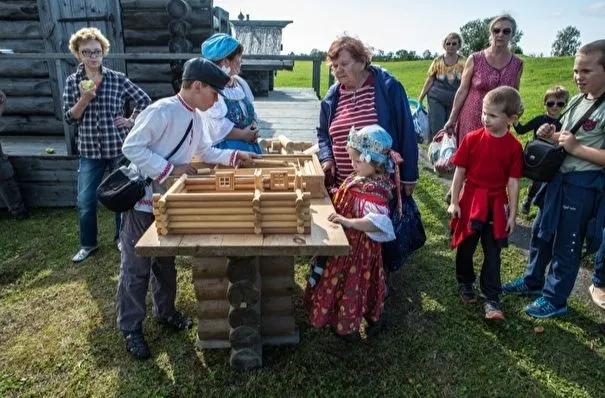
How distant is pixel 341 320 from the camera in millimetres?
3010

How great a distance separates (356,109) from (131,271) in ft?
6.07

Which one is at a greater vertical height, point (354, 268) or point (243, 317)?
point (354, 268)

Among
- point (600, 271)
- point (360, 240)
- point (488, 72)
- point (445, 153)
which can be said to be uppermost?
point (488, 72)

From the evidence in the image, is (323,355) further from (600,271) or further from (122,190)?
(600,271)

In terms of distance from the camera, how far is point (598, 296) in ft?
12.4

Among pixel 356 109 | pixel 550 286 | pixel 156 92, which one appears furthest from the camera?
pixel 156 92

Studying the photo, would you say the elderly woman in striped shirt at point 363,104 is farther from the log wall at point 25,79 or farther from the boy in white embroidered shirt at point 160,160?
the log wall at point 25,79

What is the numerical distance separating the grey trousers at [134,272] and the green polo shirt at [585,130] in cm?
291

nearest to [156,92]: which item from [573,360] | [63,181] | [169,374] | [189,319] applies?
[63,181]

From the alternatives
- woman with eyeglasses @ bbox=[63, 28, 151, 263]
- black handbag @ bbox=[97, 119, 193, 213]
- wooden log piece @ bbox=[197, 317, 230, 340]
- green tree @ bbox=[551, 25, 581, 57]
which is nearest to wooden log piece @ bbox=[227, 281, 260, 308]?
wooden log piece @ bbox=[197, 317, 230, 340]

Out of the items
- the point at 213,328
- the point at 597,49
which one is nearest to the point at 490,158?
the point at 597,49

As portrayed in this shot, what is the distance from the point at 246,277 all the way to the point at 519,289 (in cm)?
251

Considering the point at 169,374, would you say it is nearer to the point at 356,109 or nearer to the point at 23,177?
the point at 356,109

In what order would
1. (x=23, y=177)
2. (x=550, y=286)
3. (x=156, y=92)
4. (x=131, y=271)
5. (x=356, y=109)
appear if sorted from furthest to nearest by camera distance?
(x=156, y=92), (x=23, y=177), (x=550, y=286), (x=356, y=109), (x=131, y=271)
